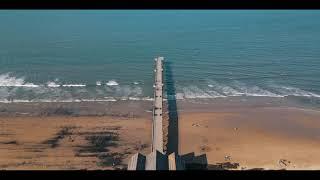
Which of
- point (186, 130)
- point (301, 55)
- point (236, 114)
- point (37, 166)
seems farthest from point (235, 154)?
point (301, 55)

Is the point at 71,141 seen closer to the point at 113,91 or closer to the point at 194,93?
the point at 113,91

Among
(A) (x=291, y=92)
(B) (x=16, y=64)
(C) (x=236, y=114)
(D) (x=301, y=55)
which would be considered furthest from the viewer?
(D) (x=301, y=55)

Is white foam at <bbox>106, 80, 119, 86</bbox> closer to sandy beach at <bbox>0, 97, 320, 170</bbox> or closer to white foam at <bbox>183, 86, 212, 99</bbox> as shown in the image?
sandy beach at <bbox>0, 97, 320, 170</bbox>

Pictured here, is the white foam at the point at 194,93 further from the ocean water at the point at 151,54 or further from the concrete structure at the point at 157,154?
the concrete structure at the point at 157,154

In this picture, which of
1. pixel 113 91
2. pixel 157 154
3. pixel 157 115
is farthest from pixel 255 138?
pixel 113 91

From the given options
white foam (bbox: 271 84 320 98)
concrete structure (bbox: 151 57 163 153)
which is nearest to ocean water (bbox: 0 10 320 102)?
white foam (bbox: 271 84 320 98)

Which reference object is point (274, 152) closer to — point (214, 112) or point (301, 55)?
point (214, 112)
